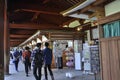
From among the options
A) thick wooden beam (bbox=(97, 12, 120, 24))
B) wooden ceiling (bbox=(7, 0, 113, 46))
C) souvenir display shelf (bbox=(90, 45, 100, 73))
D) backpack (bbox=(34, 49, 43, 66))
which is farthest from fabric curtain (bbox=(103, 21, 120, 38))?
wooden ceiling (bbox=(7, 0, 113, 46))

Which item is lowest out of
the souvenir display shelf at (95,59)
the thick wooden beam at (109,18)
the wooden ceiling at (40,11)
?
Result: the souvenir display shelf at (95,59)

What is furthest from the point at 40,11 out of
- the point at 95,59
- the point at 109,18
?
the point at 109,18

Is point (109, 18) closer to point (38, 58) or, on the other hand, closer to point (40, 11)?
point (38, 58)

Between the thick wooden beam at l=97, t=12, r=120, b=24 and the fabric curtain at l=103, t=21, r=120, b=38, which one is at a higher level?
the thick wooden beam at l=97, t=12, r=120, b=24

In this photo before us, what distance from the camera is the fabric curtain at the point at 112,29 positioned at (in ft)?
14.6

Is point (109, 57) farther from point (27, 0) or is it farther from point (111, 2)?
point (27, 0)

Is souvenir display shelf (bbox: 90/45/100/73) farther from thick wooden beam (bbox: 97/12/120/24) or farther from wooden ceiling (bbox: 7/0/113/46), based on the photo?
thick wooden beam (bbox: 97/12/120/24)

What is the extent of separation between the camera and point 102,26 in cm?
500

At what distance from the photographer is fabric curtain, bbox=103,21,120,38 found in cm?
445

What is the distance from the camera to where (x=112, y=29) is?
15.2 feet

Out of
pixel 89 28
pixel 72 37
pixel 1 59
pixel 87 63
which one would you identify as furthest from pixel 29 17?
pixel 1 59

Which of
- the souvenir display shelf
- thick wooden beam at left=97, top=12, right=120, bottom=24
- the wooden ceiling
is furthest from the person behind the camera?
the wooden ceiling

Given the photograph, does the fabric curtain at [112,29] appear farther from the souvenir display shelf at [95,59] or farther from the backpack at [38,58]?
the souvenir display shelf at [95,59]

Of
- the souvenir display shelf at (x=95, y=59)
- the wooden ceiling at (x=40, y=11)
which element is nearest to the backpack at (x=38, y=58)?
the souvenir display shelf at (x=95, y=59)
